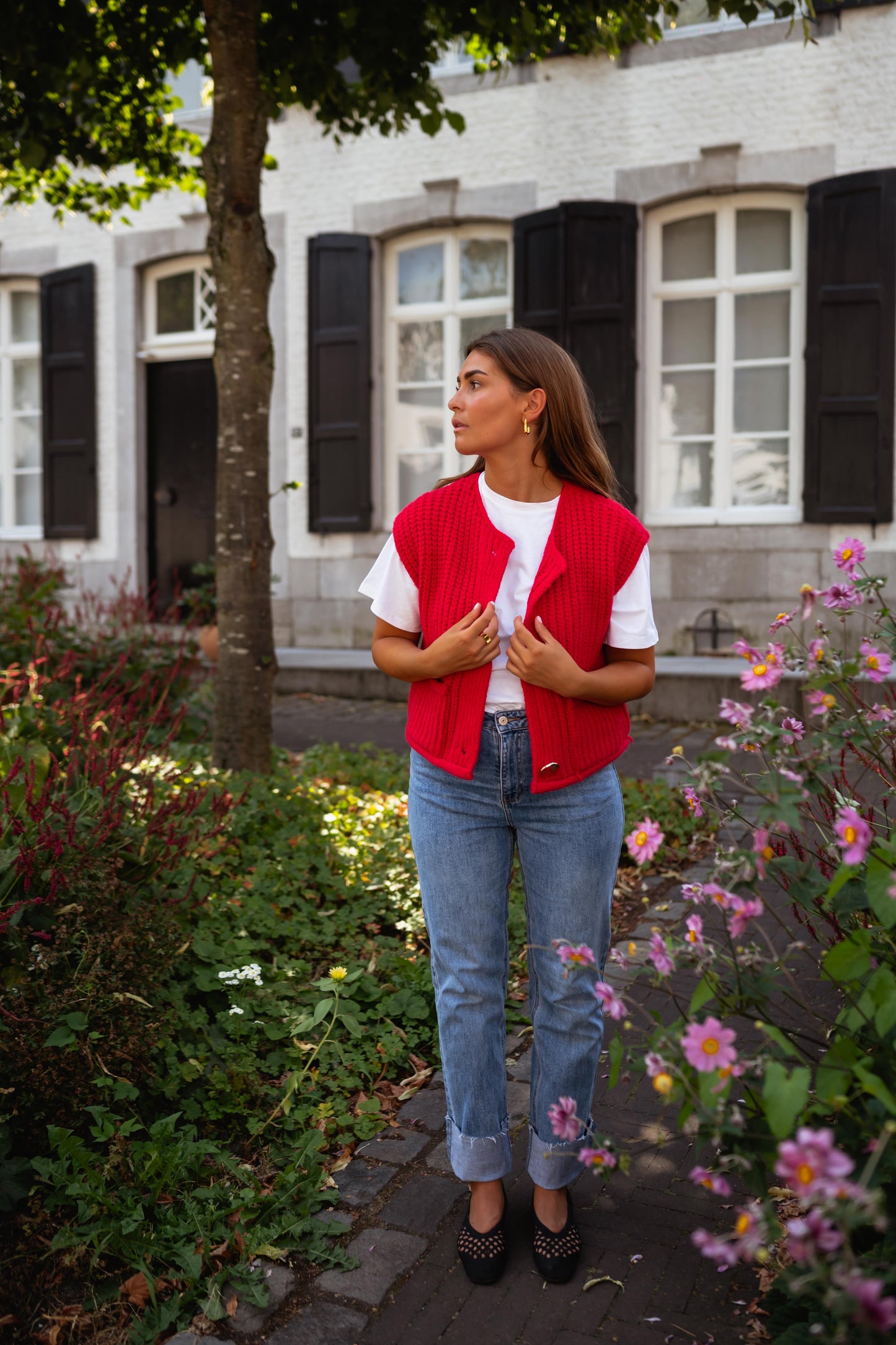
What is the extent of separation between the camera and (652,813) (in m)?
5.39

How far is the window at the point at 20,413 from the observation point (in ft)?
45.3

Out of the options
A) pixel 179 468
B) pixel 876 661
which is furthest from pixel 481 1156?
pixel 179 468

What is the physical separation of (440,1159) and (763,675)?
1.45 meters

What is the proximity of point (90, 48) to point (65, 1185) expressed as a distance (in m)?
5.39

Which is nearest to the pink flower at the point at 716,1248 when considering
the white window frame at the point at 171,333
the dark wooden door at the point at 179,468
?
the dark wooden door at the point at 179,468

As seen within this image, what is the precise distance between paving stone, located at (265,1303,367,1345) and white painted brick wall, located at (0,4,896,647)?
8.67 m

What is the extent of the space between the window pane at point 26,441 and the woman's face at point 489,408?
12.7 metres

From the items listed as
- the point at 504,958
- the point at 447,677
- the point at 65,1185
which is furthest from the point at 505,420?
the point at 65,1185

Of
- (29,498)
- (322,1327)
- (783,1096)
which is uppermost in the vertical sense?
(29,498)

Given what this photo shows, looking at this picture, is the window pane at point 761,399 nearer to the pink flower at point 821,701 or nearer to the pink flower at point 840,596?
the pink flower at point 840,596

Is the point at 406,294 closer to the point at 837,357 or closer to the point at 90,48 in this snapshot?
the point at 837,357

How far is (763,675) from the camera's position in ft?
6.53

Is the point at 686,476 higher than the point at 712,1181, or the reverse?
the point at 686,476

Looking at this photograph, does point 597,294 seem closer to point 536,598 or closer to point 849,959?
point 536,598
